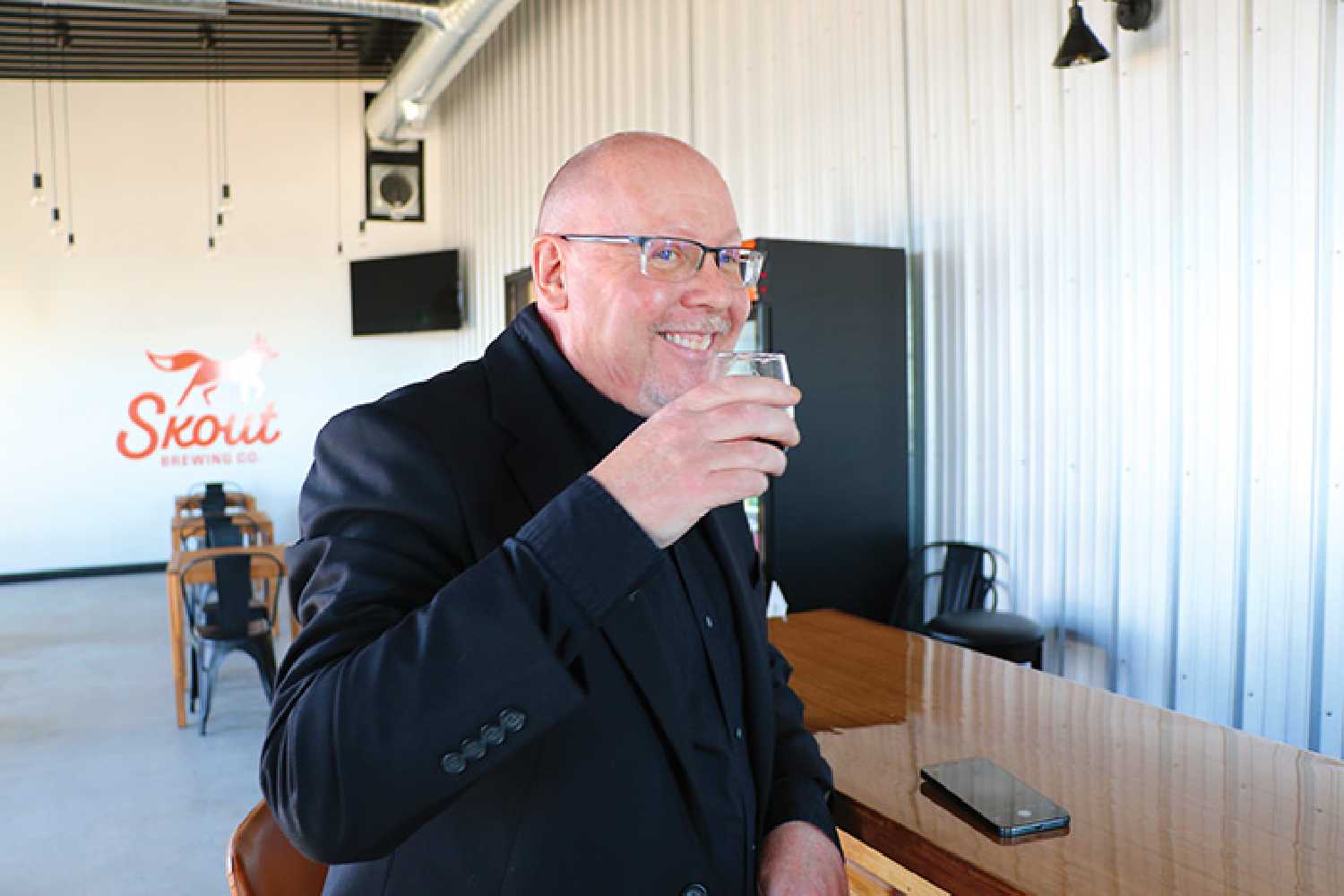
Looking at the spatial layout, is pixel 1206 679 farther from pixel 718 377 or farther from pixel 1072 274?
pixel 718 377

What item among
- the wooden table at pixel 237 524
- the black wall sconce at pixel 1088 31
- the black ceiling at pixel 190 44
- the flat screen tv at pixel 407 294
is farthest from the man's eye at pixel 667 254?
the flat screen tv at pixel 407 294

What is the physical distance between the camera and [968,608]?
430 cm

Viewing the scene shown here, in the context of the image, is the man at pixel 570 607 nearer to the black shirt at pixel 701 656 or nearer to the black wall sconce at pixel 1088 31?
the black shirt at pixel 701 656

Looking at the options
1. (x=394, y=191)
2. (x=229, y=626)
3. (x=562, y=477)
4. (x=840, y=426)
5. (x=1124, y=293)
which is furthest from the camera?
(x=394, y=191)

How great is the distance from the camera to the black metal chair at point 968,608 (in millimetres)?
3645

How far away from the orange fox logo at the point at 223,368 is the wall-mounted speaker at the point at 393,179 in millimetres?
1787

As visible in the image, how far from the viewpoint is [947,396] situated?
15.0ft

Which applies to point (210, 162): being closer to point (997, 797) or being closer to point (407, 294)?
point (407, 294)

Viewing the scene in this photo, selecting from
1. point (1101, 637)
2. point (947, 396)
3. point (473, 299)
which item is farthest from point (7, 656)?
point (1101, 637)

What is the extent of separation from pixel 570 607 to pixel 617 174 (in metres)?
0.61

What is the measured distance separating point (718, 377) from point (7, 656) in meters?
7.74

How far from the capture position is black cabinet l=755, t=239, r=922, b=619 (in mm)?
4320

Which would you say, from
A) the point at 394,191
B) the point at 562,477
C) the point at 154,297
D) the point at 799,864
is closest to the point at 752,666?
the point at 799,864

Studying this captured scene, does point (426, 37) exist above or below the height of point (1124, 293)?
above
